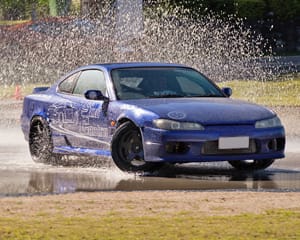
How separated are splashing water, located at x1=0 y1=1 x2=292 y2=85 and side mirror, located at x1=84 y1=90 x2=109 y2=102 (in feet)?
50.8

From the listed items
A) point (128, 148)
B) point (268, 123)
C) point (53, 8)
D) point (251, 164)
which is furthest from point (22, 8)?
point (268, 123)

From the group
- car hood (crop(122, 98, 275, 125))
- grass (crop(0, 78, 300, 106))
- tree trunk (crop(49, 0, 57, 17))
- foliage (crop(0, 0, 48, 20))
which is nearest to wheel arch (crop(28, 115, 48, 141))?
car hood (crop(122, 98, 275, 125))

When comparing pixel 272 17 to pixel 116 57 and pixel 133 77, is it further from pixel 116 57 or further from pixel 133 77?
pixel 133 77

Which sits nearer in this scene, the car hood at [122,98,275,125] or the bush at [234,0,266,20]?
the car hood at [122,98,275,125]

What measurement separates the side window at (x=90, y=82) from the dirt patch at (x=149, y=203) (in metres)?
3.27

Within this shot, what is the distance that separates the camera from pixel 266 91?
29.0 meters

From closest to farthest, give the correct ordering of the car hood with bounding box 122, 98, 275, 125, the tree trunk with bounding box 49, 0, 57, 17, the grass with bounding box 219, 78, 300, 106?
the car hood with bounding box 122, 98, 275, 125, the grass with bounding box 219, 78, 300, 106, the tree trunk with bounding box 49, 0, 57, 17

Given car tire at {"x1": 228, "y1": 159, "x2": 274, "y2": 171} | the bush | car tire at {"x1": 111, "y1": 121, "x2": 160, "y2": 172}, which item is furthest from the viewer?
the bush

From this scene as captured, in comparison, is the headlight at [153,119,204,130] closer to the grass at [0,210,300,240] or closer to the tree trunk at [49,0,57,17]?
the grass at [0,210,300,240]

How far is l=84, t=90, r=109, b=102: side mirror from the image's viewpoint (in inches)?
555

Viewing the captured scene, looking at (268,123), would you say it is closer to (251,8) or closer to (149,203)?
(149,203)

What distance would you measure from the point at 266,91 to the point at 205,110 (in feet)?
52.1

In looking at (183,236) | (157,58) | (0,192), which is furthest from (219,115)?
(157,58)

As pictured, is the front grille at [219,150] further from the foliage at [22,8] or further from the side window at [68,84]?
the foliage at [22,8]
